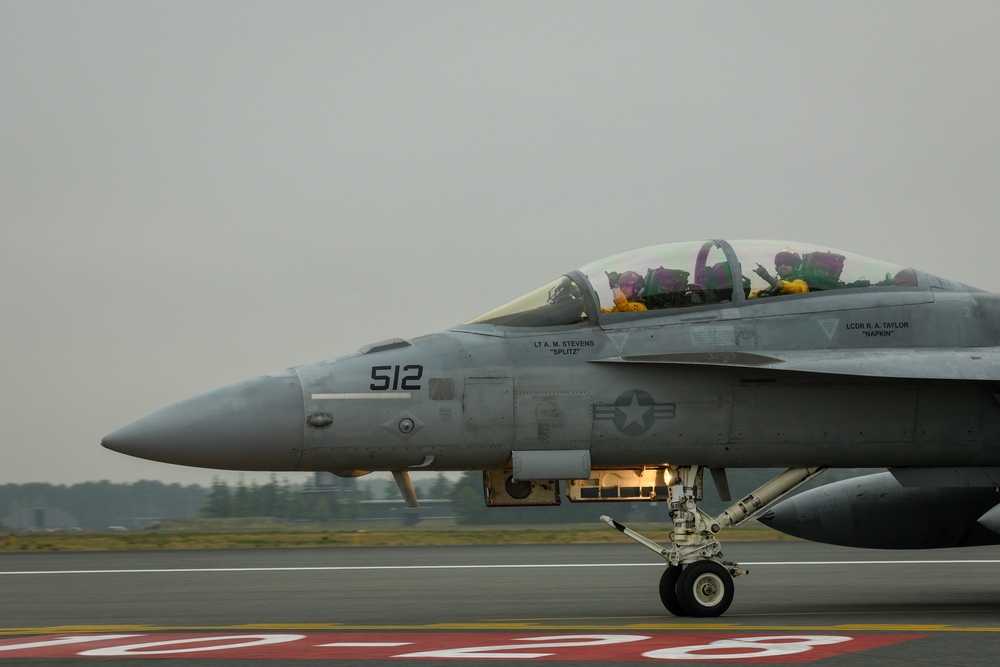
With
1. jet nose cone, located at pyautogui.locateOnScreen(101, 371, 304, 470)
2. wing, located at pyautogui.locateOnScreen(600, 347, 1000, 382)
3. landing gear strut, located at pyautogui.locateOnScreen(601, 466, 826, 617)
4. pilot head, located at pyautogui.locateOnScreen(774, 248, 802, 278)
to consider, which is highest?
pilot head, located at pyautogui.locateOnScreen(774, 248, 802, 278)


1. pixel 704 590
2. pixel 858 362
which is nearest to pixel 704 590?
pixel 704 590

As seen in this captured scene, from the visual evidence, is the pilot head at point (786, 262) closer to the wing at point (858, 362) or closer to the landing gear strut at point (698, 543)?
the wing at point (858, 362)

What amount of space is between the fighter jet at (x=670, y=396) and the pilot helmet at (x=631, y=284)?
0.01 m

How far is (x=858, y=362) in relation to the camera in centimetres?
1007

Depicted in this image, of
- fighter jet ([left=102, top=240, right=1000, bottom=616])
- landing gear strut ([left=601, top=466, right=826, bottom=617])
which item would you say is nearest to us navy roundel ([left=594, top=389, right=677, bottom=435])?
fighter jet ([left=102, top=240, right=1000, bottom=616])

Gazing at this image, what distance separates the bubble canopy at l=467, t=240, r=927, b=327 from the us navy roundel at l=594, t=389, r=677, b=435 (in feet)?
2.43

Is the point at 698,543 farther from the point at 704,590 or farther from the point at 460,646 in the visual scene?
the point at 460,646

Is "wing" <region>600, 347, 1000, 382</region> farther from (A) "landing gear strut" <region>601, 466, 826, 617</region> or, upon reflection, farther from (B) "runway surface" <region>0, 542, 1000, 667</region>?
(B) "runway surface" <region>0, 542, 1000, 667</region>

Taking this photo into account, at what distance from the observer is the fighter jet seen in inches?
381

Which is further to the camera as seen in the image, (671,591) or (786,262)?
(786,262)

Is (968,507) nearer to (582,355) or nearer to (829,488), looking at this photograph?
(829,488)

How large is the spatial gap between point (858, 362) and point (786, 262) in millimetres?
1183

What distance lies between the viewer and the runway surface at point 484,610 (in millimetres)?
7398

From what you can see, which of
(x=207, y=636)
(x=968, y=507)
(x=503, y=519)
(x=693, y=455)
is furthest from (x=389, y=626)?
(x=503, y=519)
